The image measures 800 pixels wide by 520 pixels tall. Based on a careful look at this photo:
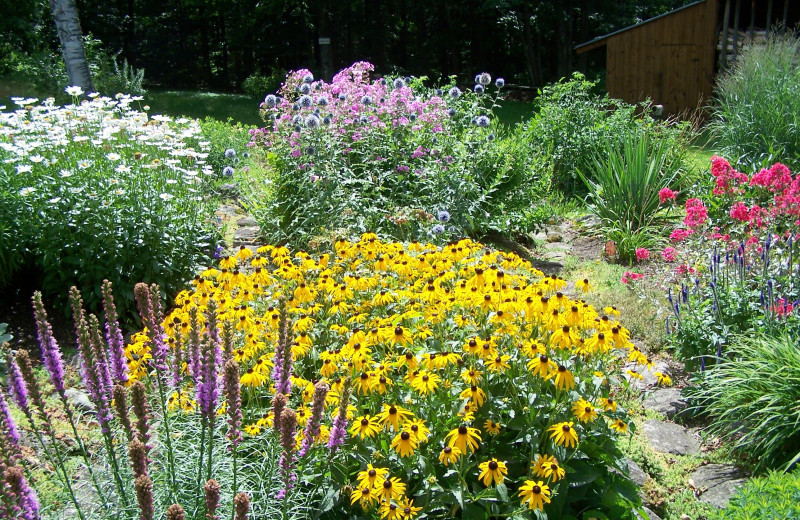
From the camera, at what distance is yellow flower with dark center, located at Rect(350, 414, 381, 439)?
2.38 metres

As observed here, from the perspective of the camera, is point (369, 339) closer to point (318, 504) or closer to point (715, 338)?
point (318, 504)

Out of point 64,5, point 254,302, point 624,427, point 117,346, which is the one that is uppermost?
point 64,5

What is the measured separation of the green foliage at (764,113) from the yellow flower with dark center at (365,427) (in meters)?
6.05

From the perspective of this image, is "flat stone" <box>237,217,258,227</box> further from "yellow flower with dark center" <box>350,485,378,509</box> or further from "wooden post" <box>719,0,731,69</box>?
"wooden post" <box>719,0,731,69</box>

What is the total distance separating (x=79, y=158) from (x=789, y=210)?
197 inches

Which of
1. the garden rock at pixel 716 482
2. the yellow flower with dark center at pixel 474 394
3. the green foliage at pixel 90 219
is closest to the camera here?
the yellow flower with dark center at pixel 474 394

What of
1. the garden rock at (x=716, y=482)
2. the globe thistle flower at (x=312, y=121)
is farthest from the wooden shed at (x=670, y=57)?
the garden rock at (x=716, y=482)

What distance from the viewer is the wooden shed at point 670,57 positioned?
44.9ft

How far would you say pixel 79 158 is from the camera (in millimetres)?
5277

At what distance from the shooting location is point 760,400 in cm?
324

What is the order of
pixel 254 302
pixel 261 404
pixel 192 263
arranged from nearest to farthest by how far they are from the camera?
pixel 261 404
pixel 254 302
pixel 192 263

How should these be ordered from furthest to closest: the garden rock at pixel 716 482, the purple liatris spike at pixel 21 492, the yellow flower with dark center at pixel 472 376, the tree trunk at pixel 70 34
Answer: the tree trunk at pixel 70 34
the garden rock at pixel 716 482
the yellow flower with dark center at pixel 472 376
the purple liatris spike at pixel 21 492

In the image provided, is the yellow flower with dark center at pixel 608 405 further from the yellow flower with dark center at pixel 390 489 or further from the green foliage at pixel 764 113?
the green foliage at pixel 764 113

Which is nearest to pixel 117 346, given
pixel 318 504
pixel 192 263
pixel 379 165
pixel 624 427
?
A: pixel 318 504
